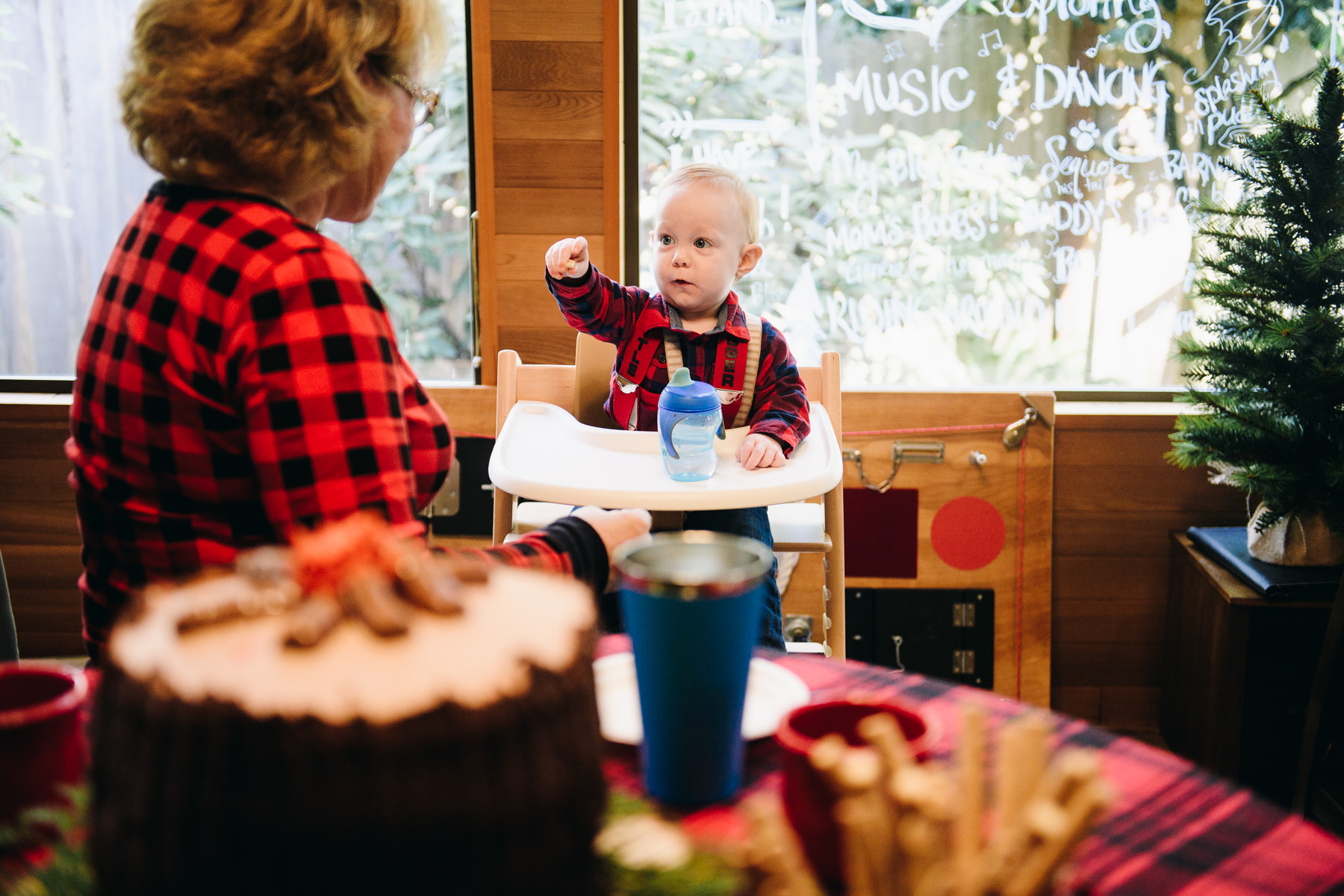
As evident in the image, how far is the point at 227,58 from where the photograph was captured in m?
0.81

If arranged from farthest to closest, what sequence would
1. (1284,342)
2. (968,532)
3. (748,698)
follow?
1. (968,532)
2. (1284,342)
3. (748,698)

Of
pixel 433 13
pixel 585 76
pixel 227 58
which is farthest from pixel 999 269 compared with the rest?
pixel 227 58

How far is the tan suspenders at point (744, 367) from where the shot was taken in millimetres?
1938

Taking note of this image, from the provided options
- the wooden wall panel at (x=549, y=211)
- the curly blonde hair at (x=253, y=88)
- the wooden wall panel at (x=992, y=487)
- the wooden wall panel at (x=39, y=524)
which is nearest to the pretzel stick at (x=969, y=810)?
the curly blonde hair at (x=253, y=88)

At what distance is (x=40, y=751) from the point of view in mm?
489

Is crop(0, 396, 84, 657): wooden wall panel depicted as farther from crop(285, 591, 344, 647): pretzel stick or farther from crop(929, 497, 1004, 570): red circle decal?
crop(285, 591, 344, 647): pretzel stick

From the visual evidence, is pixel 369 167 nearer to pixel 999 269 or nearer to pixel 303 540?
pixel 303 540

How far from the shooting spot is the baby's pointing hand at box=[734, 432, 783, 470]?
1568mm

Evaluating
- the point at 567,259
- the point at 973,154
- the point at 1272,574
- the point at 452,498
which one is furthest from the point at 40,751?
the point at 973,154

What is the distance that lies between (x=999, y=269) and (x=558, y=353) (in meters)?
1.12

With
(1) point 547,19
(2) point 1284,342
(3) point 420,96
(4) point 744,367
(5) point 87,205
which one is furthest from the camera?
(5) point 87,205

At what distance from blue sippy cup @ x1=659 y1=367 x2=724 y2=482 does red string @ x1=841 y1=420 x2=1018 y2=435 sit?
0.95 metres

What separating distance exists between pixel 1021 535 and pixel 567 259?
4.26ft

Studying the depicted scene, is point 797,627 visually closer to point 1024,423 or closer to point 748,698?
point 1024,423
